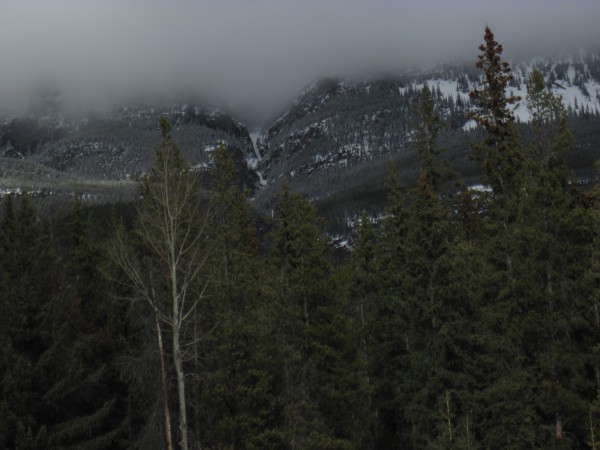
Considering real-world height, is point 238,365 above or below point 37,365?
below

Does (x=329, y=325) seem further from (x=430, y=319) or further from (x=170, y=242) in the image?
(x=170, y=242)

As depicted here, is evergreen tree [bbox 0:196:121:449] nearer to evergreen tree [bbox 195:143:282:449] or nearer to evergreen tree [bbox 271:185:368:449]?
evergreen tree [bbox 195:143:282:449]

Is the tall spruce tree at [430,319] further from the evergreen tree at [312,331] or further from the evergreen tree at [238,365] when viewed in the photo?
the evergreen tree at [238,365]

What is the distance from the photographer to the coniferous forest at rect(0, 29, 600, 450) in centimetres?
1788

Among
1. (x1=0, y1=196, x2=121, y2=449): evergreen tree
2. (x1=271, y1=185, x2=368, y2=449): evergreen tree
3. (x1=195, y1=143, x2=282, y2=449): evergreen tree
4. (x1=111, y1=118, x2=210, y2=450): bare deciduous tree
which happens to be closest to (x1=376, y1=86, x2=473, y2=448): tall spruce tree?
(x1=271, y1=185, x2=368, y2=449): evergreen tree

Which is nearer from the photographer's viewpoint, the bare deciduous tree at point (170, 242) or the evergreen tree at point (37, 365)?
the bare deciduous tree at point (170, 242)

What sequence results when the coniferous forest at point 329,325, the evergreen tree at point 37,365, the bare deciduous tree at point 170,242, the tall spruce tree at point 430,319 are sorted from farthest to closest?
the tall spruce tree at point 430,319
the coniferous forest at point 329,325
the evergreen tree at point 37,365
the bare deciduous tree at point 170,242

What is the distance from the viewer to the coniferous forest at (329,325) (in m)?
17.9

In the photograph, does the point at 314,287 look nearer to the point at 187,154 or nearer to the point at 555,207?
the point at 187,154

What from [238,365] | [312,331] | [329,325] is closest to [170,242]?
[238,365]

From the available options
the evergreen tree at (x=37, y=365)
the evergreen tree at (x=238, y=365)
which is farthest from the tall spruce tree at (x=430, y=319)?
the evergreen tree at (x=37, y=365)

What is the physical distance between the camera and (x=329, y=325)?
72.1ft

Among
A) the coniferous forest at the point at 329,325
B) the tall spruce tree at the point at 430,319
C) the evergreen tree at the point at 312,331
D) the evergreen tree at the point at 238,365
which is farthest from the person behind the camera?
the evergreen tree at the point at 312,331

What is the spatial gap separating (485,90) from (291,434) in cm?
1585
